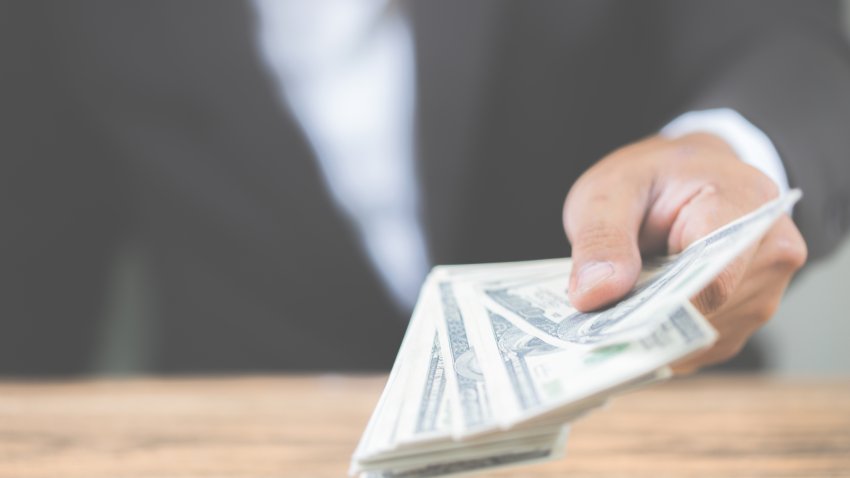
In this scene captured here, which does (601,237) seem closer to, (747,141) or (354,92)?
(747,141)

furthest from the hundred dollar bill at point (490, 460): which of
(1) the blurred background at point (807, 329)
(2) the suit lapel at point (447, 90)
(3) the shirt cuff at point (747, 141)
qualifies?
(1) the blurred background at point (807, 329)

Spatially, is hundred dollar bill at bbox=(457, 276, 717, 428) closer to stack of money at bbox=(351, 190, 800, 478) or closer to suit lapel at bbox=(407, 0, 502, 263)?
stack of money at bbox=(351, 190, 800, 478)

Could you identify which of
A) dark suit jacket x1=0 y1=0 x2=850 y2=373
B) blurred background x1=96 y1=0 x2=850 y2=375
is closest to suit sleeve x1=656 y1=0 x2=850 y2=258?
dark suit jacket x1=0 y1=0 x2=850 y2=373

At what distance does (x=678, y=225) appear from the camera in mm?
390

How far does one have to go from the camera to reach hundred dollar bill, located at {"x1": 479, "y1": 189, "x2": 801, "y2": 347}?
0.26 m

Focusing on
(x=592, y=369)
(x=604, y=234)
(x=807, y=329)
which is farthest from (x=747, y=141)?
(x=807, y=329)

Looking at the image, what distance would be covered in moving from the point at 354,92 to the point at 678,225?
599mm

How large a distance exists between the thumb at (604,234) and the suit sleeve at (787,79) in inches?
8.1

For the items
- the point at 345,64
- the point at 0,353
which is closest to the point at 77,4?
the point at 345,64

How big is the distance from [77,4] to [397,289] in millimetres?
632

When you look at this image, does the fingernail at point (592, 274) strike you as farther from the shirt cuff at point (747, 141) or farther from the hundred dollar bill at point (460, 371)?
the shirt cuff at point (747, 141)

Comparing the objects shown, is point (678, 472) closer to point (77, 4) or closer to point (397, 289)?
point (397, 289)

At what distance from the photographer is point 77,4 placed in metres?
0.94

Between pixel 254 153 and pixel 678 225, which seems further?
pixel 254 153
